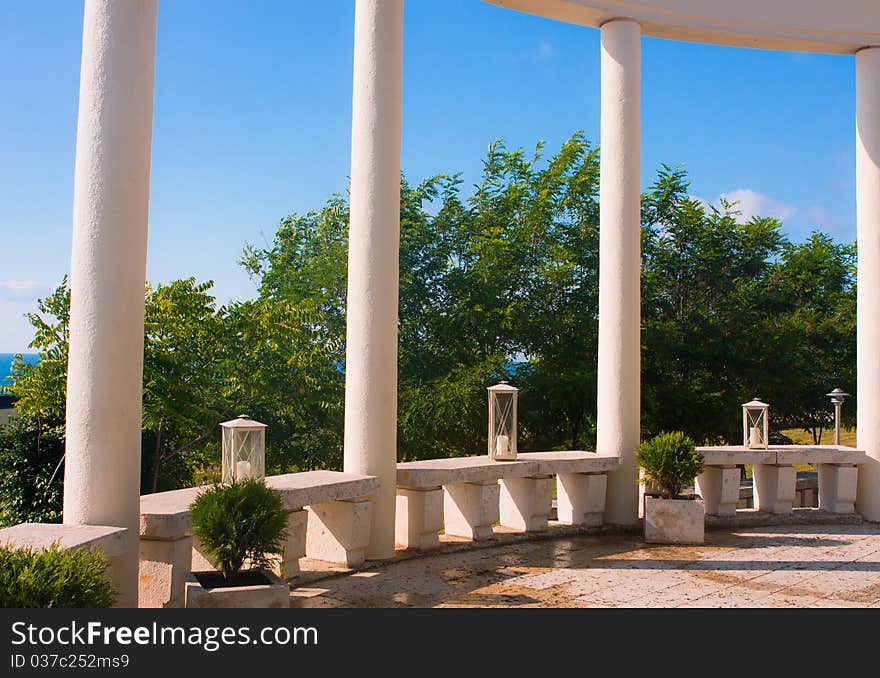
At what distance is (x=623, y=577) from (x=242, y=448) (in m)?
5.38

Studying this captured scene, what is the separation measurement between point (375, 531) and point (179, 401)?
450 inches

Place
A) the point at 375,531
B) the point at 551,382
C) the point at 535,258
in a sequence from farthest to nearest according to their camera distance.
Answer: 1. the point at 535,258
2. the point at 551,382
3. the point at 375,531

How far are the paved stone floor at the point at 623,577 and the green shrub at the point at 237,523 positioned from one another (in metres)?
1.84

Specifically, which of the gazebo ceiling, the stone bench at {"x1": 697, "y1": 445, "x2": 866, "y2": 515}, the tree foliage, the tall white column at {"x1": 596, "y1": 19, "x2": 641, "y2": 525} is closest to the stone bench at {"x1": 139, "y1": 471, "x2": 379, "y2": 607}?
the tall white column at {"x1": 596, "y1": 19, "x2": 641, "y2": 525}

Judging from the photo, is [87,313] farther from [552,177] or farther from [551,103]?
[551,103]

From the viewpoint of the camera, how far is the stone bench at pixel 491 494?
1242 cm

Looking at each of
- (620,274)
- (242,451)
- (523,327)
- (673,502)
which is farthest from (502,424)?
(523,327)

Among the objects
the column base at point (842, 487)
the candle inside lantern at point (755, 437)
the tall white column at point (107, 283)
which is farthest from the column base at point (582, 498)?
the tall white column at point (107, 283)

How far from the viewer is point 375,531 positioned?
11805 mm

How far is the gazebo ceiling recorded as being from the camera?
15.0 meters

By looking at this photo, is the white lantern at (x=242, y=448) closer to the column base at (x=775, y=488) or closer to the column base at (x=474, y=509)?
the column base at (x=474, y=509)

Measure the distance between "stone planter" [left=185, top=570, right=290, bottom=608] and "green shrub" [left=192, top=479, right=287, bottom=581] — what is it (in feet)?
0.79

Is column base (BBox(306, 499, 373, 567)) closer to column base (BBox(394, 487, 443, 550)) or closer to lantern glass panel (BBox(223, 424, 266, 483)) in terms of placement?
column base (BBox(394, 487, 443, 550))
